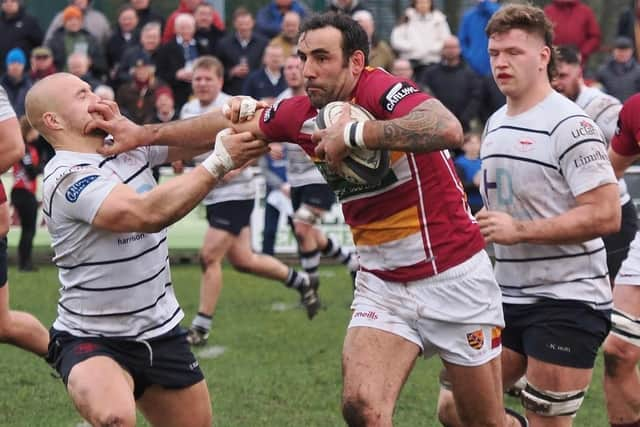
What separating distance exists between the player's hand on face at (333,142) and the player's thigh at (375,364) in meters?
0.82

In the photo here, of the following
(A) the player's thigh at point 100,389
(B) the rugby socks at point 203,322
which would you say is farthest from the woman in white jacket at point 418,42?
(A) the player's thigh at point 100,389

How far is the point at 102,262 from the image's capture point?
576cm

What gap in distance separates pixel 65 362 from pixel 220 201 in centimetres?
534

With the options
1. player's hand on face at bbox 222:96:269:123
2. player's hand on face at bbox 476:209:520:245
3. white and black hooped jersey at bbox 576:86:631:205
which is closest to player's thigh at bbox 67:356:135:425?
player's hand on face at bbox 222:96:269:123

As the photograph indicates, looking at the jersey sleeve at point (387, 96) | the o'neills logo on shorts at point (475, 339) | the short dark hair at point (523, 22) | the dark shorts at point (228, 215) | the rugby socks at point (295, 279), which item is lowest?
the rugby socks at point (295, 279)

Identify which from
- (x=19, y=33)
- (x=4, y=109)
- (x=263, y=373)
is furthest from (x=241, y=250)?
(x=19, y=33)

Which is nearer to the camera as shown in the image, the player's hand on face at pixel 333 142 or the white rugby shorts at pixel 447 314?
the player's hand on face at pixel 333 142

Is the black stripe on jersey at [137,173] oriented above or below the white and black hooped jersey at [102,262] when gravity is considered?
above

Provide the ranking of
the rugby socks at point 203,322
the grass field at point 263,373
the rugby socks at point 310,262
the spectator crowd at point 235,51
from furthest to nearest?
the spectator crowd at point 235,51, the rugby socks at point 310,262, the rugby socks at point 203,322, the grass field at point 263,373

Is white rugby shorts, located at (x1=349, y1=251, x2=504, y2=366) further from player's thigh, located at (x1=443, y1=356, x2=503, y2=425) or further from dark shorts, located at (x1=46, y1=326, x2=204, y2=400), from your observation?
dark shorts, located at (x1=46, y1=326, x2=204, y2=400)

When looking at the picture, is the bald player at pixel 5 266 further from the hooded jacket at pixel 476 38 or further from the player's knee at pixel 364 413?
the hooded jacket at pixel 476 38

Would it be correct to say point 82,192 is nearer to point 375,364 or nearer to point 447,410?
point 375,364

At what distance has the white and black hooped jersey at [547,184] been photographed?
19.5 feet

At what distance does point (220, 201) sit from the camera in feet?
36.2
